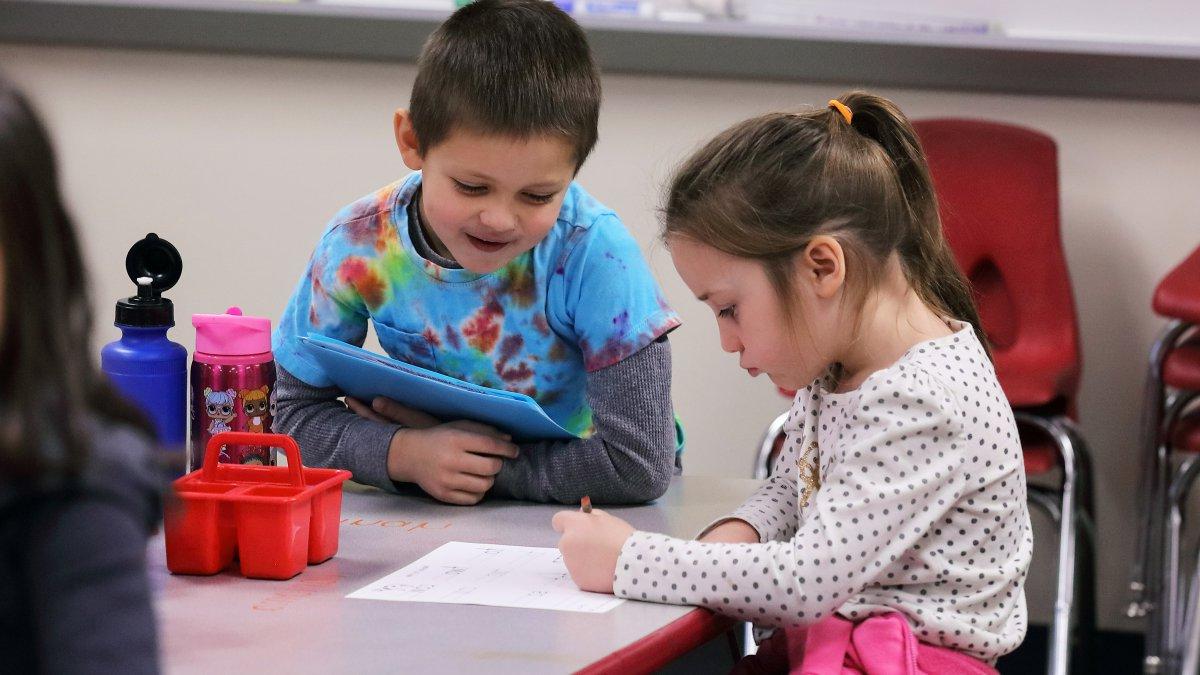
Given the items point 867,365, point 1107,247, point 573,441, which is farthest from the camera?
point 1107,247

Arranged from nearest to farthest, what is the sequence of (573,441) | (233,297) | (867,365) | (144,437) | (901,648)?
(144,437) < (901,648) < (867,365) < (573,441) < (233,297)

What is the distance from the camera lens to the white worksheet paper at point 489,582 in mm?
1099

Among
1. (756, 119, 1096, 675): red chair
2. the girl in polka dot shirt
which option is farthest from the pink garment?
(756, 119, 1096, 675): red chair

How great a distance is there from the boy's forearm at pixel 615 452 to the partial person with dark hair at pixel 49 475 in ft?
2.67

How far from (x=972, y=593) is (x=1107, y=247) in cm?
170

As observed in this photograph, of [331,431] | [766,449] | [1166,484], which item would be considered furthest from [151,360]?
[1166,484]

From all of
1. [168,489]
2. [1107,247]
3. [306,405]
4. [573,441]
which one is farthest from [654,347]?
[1107,247]

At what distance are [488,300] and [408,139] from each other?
0.19 metres

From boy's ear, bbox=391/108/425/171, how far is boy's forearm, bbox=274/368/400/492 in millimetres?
267

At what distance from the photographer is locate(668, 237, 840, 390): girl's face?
4.09 ft

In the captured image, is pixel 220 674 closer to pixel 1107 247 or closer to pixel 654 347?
pixel 654 347

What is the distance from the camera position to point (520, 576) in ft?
3.87

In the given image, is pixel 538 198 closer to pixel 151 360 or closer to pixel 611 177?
pixel 151 360

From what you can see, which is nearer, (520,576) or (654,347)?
(520,576)
